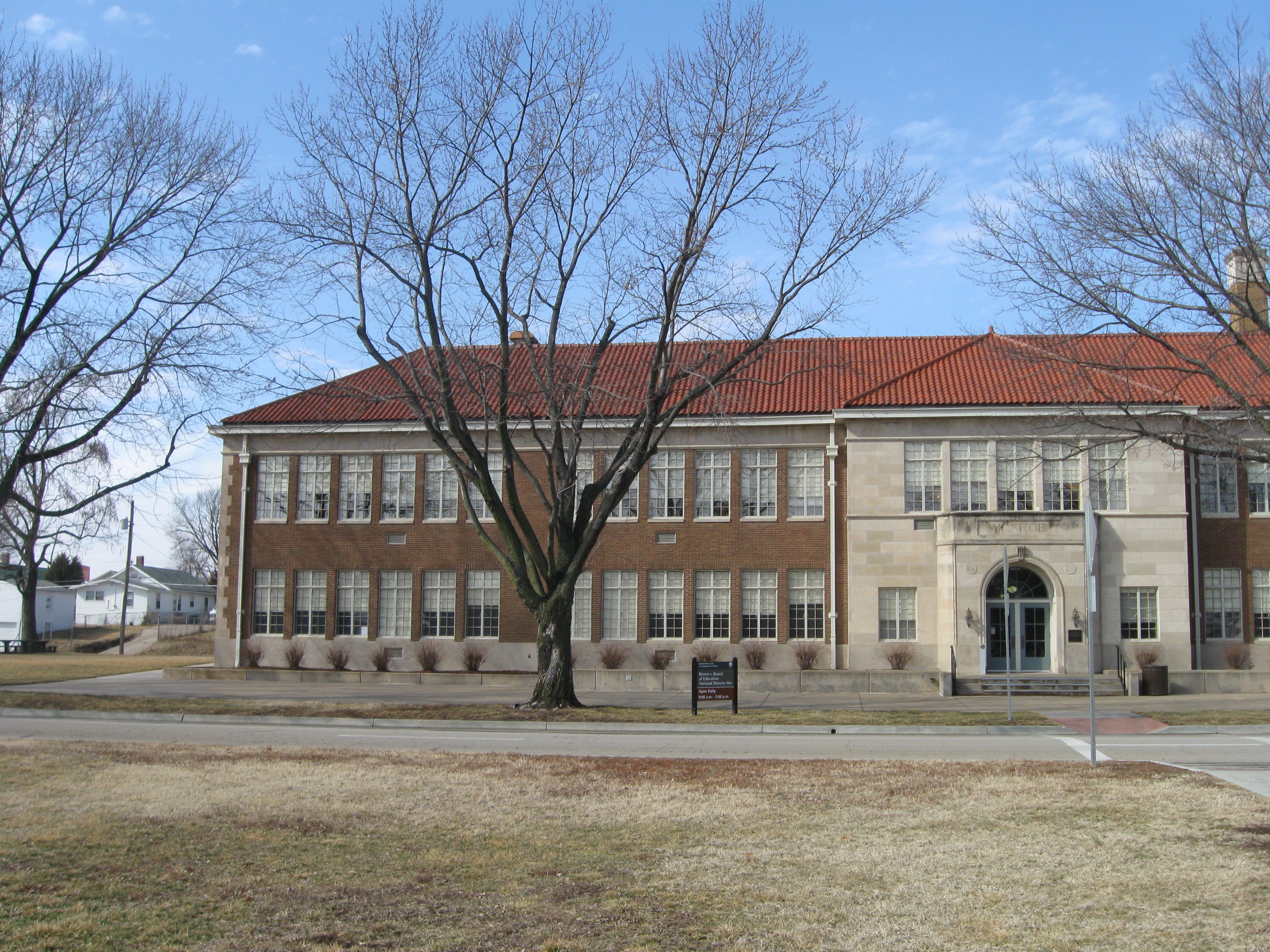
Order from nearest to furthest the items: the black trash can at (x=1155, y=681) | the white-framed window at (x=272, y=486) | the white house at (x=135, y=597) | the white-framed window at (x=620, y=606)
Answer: the black trash can at (x=1155, y=681)
the white-framed window at (x=620, y=606)
the white-framed window at (x=272, y=486)
the white house at (x=135, y=597)

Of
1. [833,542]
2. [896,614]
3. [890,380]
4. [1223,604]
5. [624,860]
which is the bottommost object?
[624,860]

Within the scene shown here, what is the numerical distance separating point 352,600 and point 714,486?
12373 mm

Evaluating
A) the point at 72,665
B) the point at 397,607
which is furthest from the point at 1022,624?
the point at 72,665

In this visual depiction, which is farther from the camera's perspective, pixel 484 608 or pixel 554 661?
pixel 484 608

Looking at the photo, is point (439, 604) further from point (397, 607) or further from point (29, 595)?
point (29, 595)

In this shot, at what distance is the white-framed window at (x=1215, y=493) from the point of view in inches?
1291

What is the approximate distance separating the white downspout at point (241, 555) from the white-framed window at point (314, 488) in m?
1.81

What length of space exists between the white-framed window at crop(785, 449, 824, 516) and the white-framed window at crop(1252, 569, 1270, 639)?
1281 centimetres

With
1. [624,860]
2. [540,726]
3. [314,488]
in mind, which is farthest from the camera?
[314,488]

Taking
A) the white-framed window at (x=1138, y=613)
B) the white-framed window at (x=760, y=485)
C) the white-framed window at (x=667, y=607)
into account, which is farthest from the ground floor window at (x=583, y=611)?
the white-framed window at (x=1138, y=613)

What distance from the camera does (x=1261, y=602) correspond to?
32594mm

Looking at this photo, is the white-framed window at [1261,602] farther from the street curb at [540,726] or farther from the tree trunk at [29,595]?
the tree trunk at [29,595]

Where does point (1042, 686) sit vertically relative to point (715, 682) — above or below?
below

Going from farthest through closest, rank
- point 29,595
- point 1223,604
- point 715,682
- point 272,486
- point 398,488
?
point 29,595, point 272,486, point 398,488, point 1223,604, point 715,682
